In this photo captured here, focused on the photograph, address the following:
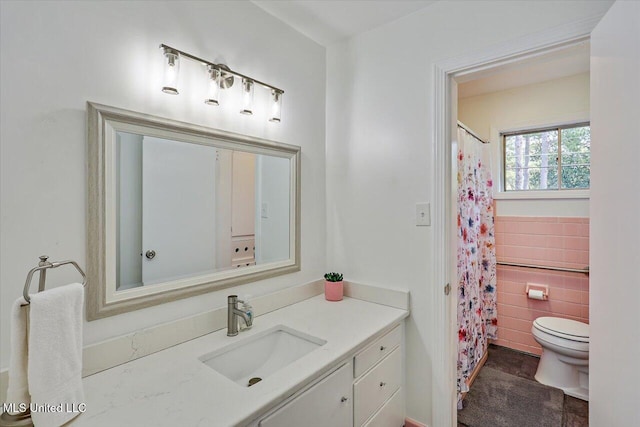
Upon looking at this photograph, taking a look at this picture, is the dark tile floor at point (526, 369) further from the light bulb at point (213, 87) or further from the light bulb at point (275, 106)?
the light bulb at point (213, 87)

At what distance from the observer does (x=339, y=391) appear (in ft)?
4.14

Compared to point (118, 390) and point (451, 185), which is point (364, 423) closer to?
point (118, 390)

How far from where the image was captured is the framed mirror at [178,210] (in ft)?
3.73

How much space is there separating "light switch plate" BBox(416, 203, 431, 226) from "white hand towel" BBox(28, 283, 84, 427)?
1482mm

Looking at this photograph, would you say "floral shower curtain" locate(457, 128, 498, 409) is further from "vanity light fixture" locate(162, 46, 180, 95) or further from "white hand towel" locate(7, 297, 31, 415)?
"white hand towel" locate(7, 297, 31, 415)

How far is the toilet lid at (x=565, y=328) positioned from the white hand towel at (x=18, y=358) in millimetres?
2833

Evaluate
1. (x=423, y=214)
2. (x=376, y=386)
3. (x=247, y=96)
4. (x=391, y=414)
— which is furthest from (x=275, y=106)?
(x=391, y=414)

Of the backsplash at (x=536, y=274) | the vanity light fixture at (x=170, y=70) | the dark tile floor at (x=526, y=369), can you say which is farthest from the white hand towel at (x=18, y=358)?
the backsplash at (x=536, y=274)

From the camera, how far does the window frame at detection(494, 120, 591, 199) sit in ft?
8.43

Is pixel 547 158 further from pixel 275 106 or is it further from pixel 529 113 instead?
pixel 275 106

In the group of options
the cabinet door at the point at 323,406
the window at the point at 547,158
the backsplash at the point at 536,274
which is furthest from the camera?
the window at the point at 547,158

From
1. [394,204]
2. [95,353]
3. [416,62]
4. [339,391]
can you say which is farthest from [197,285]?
[416,62]

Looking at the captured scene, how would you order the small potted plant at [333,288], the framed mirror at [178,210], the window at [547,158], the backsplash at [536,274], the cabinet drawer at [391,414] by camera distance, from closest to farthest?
the framed mirror at [178,210]
the cabinet drawer at [391,414]
the small potted plant at [333,288]
the backsplash at [536,274]
the window at [547,158]

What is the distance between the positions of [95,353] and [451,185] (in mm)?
1719
